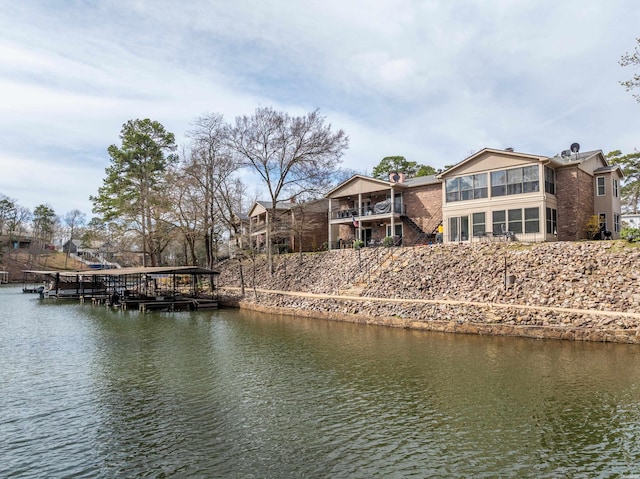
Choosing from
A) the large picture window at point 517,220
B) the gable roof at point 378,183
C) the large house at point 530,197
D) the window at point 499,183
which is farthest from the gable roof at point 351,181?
the large picture window at point 517,220

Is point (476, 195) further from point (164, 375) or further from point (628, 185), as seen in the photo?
point (628, 185)

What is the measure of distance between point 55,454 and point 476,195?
85.5ft

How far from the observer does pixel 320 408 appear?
34.5 feet

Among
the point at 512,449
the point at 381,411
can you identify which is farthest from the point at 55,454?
the point at 512,449

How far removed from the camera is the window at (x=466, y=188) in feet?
91.3

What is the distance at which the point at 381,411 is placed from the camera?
1030cm

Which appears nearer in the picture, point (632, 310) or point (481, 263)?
point (632, 310)

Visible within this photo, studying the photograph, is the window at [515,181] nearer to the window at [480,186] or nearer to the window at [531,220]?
the window at [480,186]

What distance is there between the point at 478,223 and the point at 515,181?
133 inches

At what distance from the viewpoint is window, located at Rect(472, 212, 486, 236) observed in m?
27.5

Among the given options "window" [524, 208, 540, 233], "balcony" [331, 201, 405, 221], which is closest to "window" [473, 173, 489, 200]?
"window" [524, 208, 540, 233]

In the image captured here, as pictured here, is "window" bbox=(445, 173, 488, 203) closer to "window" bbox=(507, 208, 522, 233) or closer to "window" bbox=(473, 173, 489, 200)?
"window" bbox=(473, 173, 489, 200)

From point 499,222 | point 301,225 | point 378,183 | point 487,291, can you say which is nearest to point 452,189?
point 499,222

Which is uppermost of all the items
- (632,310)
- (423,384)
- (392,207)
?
(392,207)
